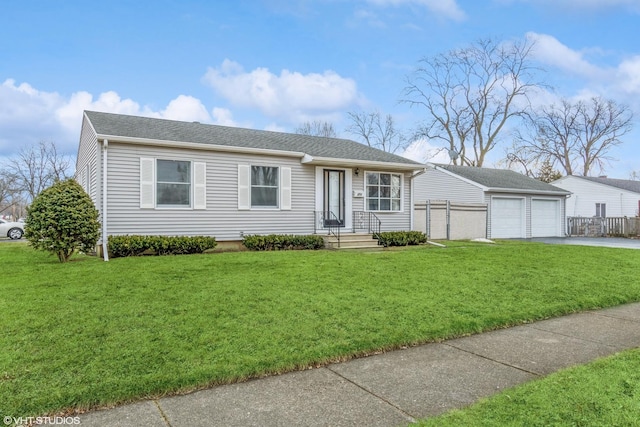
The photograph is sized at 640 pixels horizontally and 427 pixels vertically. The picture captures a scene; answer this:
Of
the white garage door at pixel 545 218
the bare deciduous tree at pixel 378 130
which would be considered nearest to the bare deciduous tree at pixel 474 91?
the bare deciduous tree at pixel 378 130

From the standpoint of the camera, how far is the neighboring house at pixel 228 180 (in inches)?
419

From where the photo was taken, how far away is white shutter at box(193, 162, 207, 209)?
1146 centimetres

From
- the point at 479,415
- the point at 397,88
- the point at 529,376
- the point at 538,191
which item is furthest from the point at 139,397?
the point at 397,88

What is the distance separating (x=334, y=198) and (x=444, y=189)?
30.5ft

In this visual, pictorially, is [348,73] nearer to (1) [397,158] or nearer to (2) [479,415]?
(1) [397,158]

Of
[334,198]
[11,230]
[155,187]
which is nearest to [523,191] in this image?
[334,198]

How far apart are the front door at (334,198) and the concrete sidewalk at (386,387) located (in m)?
9.26

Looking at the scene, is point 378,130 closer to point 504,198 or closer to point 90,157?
point 504,198

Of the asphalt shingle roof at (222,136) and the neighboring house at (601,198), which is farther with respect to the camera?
the neighboring house at (601,198)

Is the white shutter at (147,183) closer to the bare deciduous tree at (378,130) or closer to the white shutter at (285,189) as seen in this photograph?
the white shutter at (285,189)

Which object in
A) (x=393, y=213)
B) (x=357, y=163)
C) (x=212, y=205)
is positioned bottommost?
(x=393, y=213)

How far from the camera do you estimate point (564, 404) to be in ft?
8.96

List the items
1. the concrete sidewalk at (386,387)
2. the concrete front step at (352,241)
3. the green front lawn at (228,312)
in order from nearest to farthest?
the concrete sidewalk at (386,387) → the green front lawn at (228,312) → the concrete front step at (352,241)

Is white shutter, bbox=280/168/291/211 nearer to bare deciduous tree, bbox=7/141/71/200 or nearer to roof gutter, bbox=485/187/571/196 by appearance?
roof gutter, bbox=485/187/571/196
